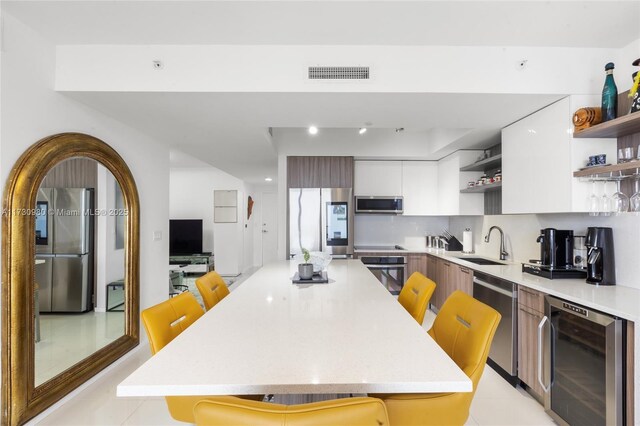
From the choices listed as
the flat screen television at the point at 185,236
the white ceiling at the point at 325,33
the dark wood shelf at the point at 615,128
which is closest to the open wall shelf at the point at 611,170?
the dark wood shelf at the point at 615,128

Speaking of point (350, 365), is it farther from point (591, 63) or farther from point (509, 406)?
point (591, 63)

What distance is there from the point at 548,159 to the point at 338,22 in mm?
1914

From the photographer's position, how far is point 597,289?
202cm

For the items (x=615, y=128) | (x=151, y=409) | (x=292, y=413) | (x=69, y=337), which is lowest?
(x=151, y=409)

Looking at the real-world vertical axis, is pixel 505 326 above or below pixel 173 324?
below

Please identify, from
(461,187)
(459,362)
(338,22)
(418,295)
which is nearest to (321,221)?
(461,187)

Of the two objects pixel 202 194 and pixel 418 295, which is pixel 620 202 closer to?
pixel 418 295

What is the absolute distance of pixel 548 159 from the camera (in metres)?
2.40

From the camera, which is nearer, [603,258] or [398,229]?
[603,258]

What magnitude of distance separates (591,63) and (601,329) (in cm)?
183

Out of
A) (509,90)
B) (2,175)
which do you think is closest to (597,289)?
(509,90)

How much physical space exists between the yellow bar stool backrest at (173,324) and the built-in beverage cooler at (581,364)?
2.05 metres

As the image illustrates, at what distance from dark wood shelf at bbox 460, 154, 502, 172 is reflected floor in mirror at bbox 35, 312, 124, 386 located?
4.09 meters

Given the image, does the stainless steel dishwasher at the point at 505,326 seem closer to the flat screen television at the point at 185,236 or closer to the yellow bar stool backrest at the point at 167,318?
the yellow bar stool backrest at the point at 167,318
